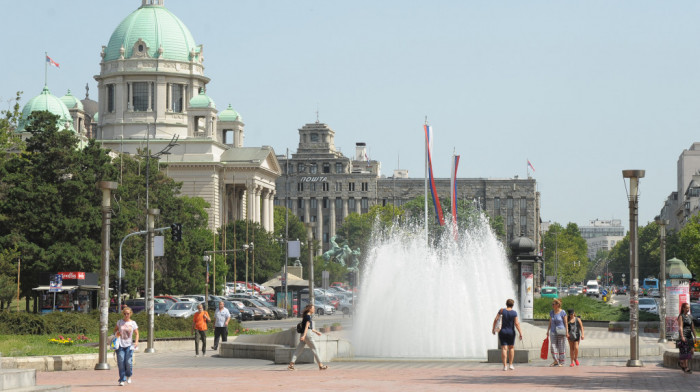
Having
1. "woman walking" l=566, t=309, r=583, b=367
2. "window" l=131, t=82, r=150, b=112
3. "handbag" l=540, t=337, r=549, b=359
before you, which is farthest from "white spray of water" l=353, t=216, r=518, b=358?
"window" l=131, t=82, r=150, b=112

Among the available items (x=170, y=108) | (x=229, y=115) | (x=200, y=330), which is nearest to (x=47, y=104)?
(x=170, y=108)

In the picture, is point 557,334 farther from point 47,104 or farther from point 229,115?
point 229,115

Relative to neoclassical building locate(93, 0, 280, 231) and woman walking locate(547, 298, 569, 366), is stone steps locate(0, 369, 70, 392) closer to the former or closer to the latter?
woman walking locate(547, 298, 569, 366)

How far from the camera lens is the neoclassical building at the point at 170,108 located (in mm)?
140000

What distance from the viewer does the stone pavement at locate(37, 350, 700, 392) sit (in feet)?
70.9

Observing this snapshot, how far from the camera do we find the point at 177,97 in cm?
14612

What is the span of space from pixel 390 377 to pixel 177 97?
125 metres

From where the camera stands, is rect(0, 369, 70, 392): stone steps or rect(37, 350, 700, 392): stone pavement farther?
rect(37, 350, 700, 392): stone pavement

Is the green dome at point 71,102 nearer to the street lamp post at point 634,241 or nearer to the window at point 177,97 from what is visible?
the window at point 177,97

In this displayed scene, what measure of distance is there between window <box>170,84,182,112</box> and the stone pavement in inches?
4601

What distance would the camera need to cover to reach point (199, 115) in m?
140

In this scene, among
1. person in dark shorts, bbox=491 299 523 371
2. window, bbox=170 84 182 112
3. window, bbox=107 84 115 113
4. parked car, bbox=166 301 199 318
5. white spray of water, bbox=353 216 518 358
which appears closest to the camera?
person in dark shorts, bbox=491 299 523 371

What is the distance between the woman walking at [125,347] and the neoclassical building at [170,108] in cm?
11446

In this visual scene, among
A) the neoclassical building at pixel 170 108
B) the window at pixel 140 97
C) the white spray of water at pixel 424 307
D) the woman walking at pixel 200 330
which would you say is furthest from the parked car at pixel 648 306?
the window at pixel 140 97
